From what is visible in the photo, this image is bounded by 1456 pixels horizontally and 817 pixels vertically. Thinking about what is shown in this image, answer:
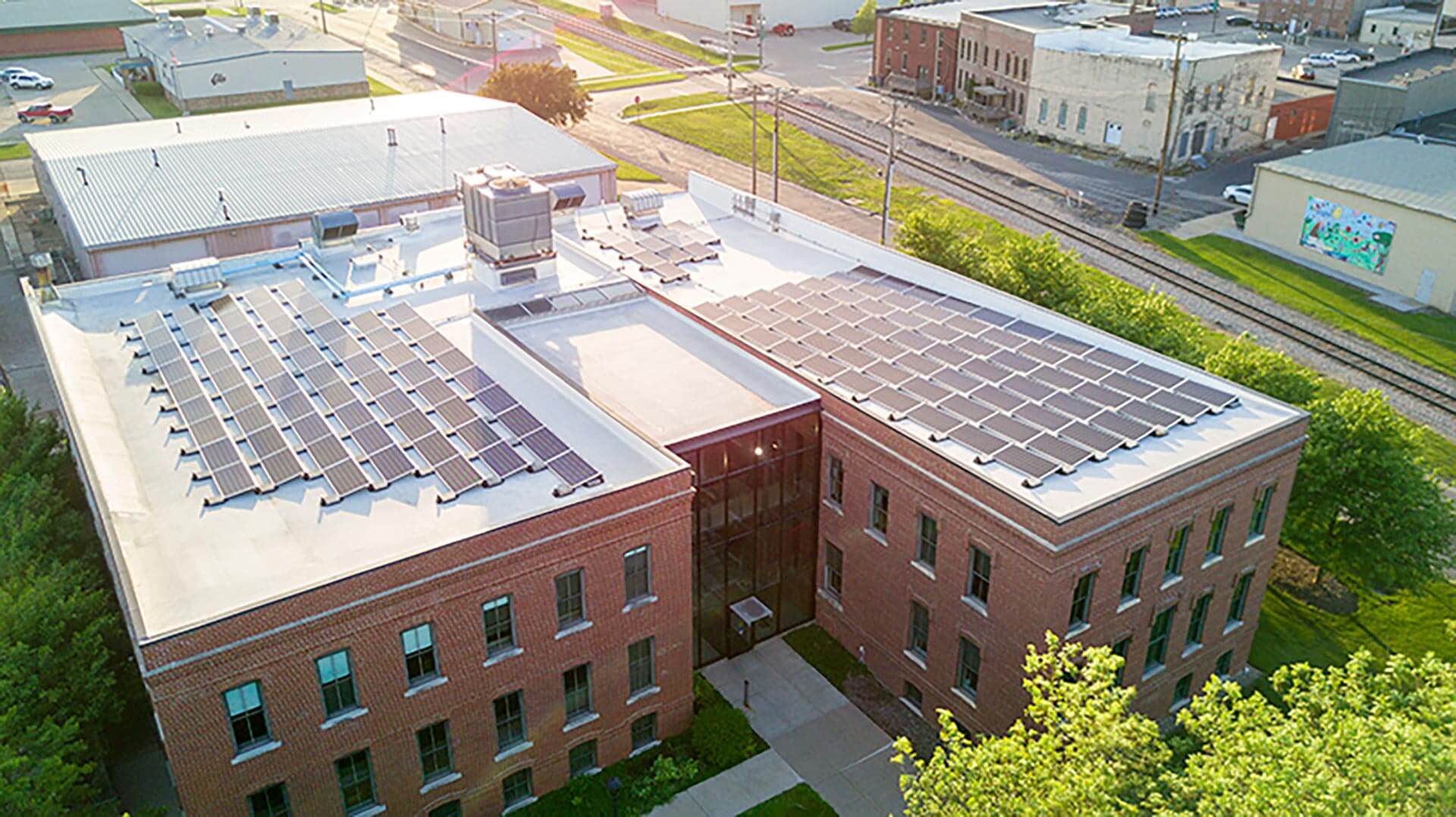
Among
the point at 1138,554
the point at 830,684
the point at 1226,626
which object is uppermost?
the point at 1138,554

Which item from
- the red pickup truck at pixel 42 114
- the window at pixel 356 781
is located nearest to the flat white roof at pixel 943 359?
the window at pixel 356 781

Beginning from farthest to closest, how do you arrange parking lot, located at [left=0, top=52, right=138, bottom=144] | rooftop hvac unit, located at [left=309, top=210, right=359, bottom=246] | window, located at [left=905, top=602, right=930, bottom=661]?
parking lot, located at [left=0, top=52, right=138, bottom=144]
rooftop hvac unit, located at [left=309, top=210, right=359, bottom=246]
window, located at [left=905, top=602, right=930, bottom=661]

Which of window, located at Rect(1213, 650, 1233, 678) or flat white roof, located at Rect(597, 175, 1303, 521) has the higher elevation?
flat white roof, located at Rect(597, 175, 1303, 521)

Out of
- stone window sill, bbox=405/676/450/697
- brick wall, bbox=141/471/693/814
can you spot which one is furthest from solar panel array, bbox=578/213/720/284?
stone window sill, bbox=405/676/450/697

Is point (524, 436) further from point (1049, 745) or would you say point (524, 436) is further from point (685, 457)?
point (1049, 745)

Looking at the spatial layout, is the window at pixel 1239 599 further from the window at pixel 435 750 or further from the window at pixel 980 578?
the window at pixel 435 750

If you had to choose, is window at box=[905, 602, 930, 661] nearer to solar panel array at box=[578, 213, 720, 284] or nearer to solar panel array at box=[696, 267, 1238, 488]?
solar panel array at box=[696, 267, 1238, 488]

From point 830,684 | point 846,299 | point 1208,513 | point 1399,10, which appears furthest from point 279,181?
point 1399,10

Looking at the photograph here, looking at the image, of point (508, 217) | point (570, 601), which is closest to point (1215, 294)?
point (508, 217)
